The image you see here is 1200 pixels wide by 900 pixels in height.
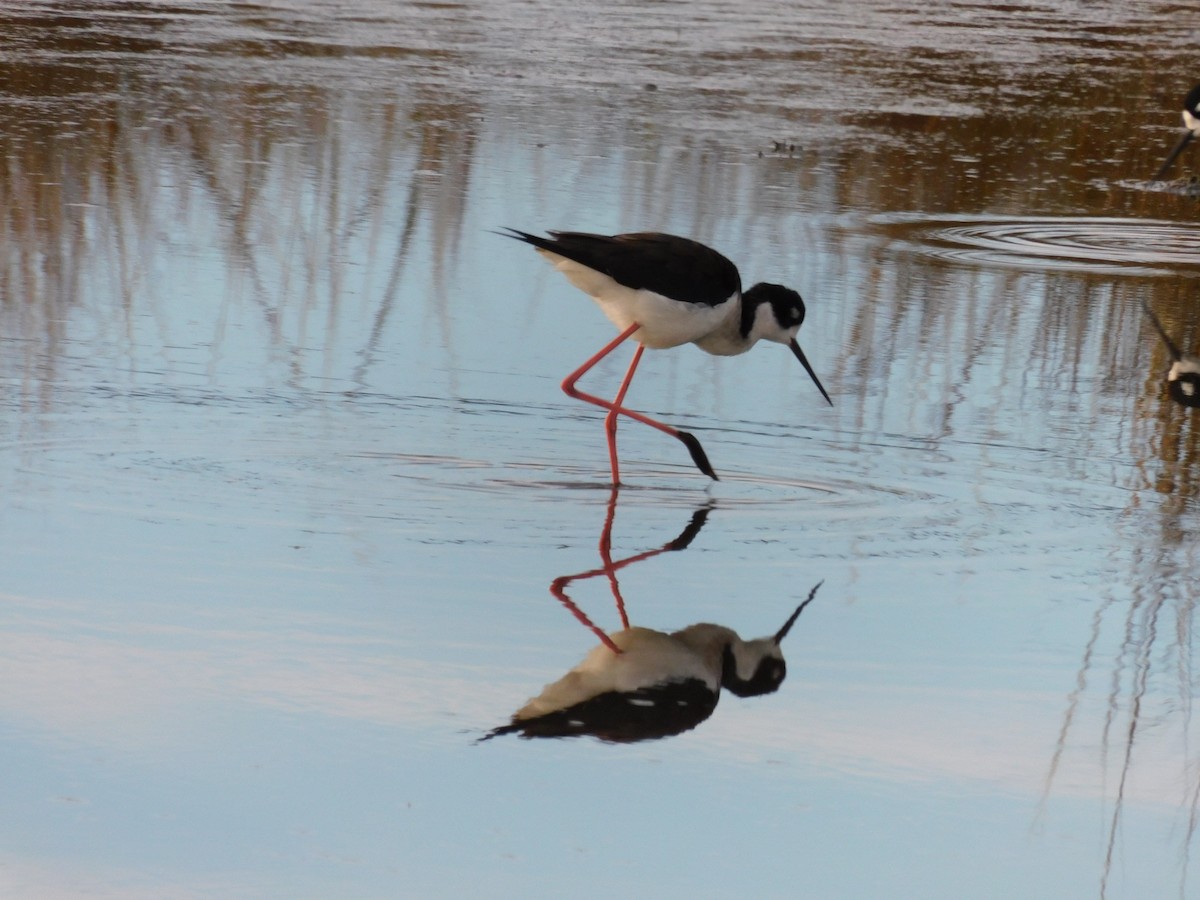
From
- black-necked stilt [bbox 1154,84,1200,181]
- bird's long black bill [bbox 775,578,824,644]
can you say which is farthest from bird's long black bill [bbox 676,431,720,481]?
black-necked stilt [bbox 1154,84,1200,181]

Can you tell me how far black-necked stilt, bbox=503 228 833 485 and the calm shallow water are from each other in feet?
0.80

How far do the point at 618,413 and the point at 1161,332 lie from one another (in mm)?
2520

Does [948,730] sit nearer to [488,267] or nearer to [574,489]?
[574,489]

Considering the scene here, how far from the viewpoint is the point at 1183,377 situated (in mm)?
6688

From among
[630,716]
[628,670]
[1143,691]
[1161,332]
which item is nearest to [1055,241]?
[1161,332]

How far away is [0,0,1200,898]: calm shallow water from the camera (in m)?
3.17

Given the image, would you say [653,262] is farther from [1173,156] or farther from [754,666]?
[1173,156]

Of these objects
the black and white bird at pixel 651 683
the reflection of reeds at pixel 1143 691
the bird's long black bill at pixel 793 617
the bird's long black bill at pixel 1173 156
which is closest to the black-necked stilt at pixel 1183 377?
the reflection of reeds at pixel 1143 691

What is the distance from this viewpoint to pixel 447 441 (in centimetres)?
555

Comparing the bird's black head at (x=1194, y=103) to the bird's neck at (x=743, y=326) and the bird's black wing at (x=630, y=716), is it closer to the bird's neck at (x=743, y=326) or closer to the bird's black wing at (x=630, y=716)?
the bird's neck at (x=743, y=326)

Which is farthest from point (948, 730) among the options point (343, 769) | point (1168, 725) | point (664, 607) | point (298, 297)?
point (298, 297)

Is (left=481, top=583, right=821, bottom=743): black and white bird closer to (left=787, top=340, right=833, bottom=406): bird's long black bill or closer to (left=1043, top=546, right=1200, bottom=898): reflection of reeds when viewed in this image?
(left=1043, top=546, right=1200, bottom=898): reflection of reeds

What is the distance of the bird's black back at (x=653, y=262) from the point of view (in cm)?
575

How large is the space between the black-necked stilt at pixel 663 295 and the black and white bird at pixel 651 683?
148 centimetres
